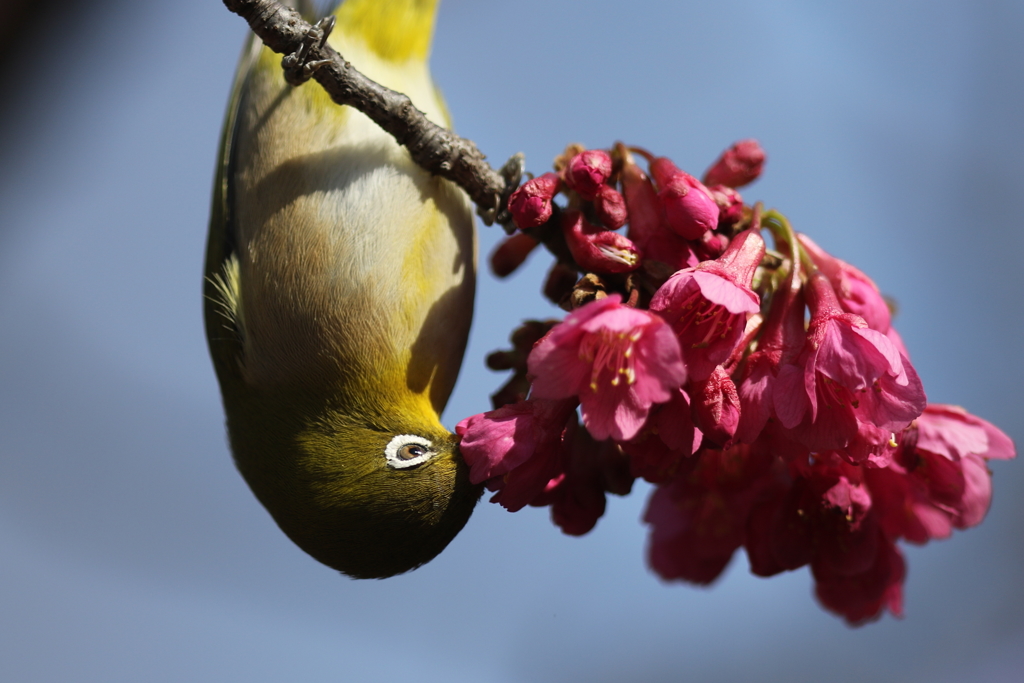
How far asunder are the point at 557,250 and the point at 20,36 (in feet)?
9.40

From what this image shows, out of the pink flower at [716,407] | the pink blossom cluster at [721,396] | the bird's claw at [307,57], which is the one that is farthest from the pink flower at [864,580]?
the bird's claw at [307,57]

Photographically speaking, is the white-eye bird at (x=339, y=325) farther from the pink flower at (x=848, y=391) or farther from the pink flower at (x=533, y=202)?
the pink flower at (x=848, y=391)

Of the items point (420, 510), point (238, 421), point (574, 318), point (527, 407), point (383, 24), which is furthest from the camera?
point (383, 24)

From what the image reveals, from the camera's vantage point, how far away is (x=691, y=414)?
2092mm

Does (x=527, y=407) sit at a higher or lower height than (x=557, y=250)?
lower

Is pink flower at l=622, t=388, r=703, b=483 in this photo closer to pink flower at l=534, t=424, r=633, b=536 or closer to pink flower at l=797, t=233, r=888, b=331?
pink flower at l=534, t=424, r=633, b=536

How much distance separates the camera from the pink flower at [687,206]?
2.35 metres

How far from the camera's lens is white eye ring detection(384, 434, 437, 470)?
8.43 ft

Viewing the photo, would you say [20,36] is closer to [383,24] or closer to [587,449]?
[383,24]

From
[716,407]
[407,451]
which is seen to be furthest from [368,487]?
[716,407]

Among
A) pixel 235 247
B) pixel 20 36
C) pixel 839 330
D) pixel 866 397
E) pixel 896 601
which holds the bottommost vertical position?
pixel 896 601

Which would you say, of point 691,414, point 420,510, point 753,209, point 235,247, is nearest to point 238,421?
point 235,247

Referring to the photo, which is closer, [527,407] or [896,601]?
[527,407]

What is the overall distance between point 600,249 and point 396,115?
0.84 metres
